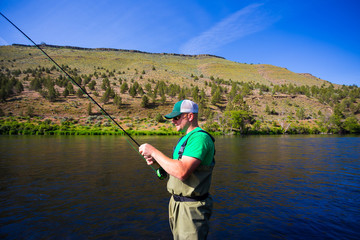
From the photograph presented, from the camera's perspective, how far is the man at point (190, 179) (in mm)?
2139

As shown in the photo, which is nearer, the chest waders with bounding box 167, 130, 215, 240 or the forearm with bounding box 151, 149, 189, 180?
the forearm with bounding box 151, 149, 189, 180

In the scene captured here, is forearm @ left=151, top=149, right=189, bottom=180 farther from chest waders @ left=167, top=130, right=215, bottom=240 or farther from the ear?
the ear

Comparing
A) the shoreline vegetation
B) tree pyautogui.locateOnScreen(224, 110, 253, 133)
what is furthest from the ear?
tree pyautogui.locateOnScreen(224, 110, 253, 133)

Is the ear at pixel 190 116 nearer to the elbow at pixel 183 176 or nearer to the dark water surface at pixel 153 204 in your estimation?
the elbow at pixel 183 176

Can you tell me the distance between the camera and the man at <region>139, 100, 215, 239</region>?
7.02 feet

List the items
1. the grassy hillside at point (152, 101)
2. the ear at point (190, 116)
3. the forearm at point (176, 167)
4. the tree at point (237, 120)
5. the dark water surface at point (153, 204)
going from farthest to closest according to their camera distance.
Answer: the tree at point (237, 120) → the grassy hillside at point (152, 101) → the dark water surface at point (153, 204) → the ear at point (190, 116) → the forearm at point (176, 167)

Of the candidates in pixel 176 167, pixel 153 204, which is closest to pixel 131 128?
pixel 153 204

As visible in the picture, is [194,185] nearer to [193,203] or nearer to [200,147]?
[193,203]

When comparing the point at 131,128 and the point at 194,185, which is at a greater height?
the point at 194,185

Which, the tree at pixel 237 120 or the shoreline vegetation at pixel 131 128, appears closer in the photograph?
the shoreline vegetation at pixel 131 128

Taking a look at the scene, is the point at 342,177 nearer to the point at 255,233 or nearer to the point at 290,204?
the point at 290,204

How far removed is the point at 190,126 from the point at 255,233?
12.9 feet

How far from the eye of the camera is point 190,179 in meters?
2.28

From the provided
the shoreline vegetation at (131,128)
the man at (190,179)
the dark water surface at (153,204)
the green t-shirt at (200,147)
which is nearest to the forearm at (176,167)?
the man at (190,179)
